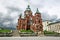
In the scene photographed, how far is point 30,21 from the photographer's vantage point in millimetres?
124938

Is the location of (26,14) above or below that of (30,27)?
above

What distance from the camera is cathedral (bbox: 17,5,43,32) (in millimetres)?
109750

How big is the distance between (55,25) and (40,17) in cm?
3582

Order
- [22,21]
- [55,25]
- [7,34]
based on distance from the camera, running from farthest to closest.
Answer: [55,25], [22,21], [7,34]

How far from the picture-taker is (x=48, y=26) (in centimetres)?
15312

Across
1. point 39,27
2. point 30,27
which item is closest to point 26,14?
point 30,27

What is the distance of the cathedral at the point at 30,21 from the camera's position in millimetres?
109750

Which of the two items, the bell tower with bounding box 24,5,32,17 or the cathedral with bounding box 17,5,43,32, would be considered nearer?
the cathedral with bounding box 17,5,43,32

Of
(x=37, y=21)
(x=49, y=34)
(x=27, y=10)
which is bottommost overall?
(x=49, y=34)

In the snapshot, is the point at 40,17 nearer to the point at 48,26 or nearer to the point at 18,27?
the point at 18,27

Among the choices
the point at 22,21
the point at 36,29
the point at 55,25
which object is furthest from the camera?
the point at 55,25

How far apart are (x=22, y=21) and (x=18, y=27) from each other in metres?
6.65

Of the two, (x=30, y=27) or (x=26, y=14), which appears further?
(x=26, y=14)

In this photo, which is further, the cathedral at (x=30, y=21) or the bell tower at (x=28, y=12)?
the bell tower at (x=28, y=12)
